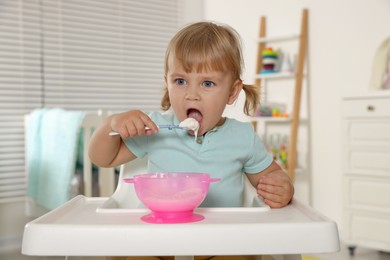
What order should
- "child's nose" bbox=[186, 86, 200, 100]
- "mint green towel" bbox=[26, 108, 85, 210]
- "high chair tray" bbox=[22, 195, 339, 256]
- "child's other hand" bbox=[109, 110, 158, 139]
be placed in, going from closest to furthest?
"high chair tray" bbox=[22, 195, 339, 256] < "child's other hand" bbox=[109, 110, 158, 139] < "child's nose" bbox=[186, 86, 200, 100] < "mint green towel" bbox=[26, 108, 85, 210]

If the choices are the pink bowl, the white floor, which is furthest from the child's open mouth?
the white floor

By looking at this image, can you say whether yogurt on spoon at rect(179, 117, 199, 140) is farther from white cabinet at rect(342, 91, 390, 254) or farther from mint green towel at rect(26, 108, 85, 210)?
white cabinet at rect(342, 91, 390, 254)

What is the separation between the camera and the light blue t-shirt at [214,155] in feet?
3.45

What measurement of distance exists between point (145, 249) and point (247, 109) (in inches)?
26.5

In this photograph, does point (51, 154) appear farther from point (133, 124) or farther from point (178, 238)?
point (178, 238)

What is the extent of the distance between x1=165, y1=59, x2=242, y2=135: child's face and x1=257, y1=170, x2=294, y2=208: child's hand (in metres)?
0.21

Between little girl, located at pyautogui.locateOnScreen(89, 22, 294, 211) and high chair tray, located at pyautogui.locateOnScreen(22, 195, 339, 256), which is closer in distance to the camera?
high chair tray, located at pyautogui.locateOnScreen(22, 195, 339, 256)

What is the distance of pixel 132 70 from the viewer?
3.52m

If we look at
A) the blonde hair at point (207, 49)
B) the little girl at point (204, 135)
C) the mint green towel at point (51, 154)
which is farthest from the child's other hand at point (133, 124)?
the mint green towel at point (51, 154)

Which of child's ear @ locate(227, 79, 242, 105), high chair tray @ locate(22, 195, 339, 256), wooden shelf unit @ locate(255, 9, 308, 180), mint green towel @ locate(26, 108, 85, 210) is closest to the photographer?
high chair tray @ locate(22, 195, 339, 256)

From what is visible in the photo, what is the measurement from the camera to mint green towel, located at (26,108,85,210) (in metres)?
2.26

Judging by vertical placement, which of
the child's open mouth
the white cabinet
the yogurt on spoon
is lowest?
the white cabinet

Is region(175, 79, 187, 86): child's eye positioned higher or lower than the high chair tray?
higher

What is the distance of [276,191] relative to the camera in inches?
35.9
